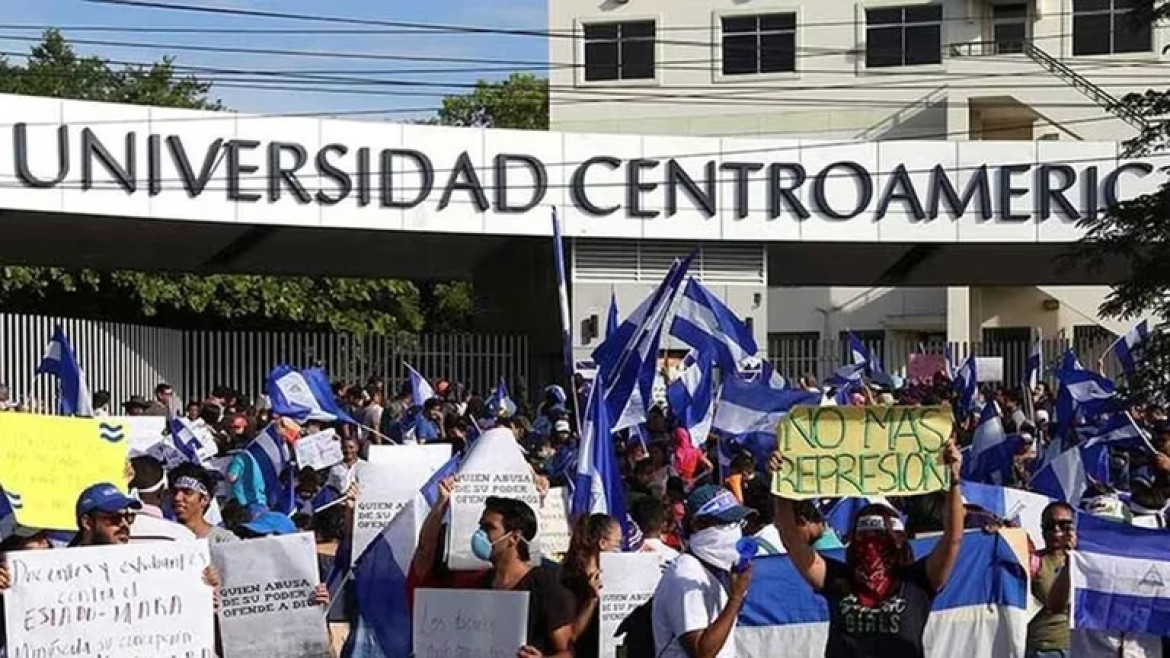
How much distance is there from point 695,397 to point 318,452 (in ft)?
13.2

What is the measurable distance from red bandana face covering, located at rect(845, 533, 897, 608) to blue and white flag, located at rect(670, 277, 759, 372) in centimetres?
1127

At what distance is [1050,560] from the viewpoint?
9.60 meters

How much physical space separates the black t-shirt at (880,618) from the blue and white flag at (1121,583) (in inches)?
56.4

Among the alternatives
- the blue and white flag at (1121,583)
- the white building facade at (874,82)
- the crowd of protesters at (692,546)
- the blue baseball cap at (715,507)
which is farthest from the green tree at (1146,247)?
the white building facade at (874,82)

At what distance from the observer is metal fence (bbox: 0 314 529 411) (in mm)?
30078

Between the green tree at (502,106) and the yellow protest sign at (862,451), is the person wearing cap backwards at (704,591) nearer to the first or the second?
the yellow protest sign at (862,451)

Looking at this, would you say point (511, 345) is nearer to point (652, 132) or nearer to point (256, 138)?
point (256, 138)

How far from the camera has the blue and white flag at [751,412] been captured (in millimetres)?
16875

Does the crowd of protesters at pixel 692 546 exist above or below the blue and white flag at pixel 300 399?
below

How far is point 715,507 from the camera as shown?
8.32 meters

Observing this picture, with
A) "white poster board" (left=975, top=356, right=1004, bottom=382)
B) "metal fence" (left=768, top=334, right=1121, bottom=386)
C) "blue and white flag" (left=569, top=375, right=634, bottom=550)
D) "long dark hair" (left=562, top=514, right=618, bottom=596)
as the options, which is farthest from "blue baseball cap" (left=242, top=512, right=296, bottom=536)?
"metal fence" (left=768, top=334, right=1121, bottom=386)

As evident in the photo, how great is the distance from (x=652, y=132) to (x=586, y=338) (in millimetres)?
19940

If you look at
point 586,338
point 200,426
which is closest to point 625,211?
point 586,338

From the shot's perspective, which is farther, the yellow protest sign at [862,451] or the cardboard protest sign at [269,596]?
the cardboard protest sign at [269,596]
